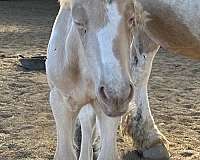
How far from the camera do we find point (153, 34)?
3.16 metres

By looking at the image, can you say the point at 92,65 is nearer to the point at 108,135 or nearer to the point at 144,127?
the point at 108,135

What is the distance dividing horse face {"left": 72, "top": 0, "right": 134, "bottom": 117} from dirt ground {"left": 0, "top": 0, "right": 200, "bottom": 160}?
1349 mm

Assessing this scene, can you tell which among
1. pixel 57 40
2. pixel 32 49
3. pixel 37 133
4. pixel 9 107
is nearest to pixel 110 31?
pixel 57 40

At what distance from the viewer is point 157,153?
11.2 ft

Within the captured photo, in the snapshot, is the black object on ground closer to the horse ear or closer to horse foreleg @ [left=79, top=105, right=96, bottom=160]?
horse foreleg @ [left=79, top=105, right=96, bottom=160]

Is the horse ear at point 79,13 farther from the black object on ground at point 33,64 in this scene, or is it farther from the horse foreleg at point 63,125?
the black object on ground at point 33,64

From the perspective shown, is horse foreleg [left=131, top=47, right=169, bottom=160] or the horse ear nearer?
the horse ear

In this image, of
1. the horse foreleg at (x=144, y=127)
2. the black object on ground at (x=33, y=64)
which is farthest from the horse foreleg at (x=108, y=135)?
the black object on ground at (x=33, y=64)

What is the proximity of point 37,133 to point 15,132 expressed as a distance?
14cm

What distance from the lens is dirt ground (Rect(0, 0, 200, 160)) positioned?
3514mm

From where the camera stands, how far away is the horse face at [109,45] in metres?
1.99

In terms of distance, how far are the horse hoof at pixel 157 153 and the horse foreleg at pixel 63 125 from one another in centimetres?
72

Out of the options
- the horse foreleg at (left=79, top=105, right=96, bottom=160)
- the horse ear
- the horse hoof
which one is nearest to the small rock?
the horse hoof

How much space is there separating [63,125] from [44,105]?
1.67m
